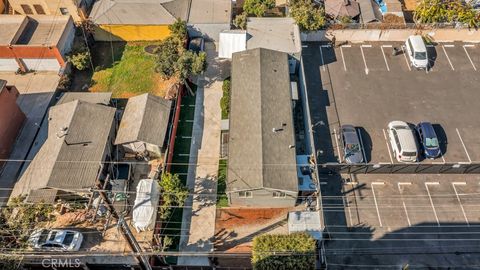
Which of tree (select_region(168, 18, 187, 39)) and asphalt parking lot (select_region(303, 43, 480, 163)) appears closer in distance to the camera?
asphalt parking lot (select_region(303, 43, 480, 163))

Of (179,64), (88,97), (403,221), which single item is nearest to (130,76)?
(88,97)

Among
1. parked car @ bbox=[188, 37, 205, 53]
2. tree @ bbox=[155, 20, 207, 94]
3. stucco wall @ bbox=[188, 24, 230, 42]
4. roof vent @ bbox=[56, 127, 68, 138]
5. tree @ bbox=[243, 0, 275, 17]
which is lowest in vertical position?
roof vent @ bbox=[56, 127, 68, 138]

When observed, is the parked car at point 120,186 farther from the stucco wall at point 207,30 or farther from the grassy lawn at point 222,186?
the stucco wall at point 207,30

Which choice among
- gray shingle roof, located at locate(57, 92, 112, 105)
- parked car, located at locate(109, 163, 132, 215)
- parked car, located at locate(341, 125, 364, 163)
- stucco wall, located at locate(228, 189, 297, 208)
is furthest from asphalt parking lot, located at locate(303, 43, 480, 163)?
gray shingle roof, located at locate(57, 92, 112, 105)

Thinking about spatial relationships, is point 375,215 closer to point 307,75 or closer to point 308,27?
point 307,75

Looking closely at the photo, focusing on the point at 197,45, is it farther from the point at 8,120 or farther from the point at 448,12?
the point at 448,12

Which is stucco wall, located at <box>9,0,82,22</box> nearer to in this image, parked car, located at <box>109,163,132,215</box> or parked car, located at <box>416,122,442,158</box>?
parked car, located at <box>109,163,132,215</box>
